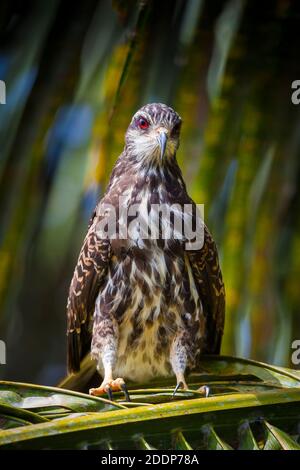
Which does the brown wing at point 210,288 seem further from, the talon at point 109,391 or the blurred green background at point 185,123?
the talon at point 109,391

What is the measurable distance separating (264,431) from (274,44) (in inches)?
69.2

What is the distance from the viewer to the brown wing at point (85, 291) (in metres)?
3.69

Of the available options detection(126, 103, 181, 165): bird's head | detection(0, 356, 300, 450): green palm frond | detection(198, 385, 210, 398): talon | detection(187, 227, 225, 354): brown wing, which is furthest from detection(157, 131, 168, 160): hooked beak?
detection(0, 356, 300, 450): green palm frond

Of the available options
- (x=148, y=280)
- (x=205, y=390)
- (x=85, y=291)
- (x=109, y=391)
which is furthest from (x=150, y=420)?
(x=85, y=291)

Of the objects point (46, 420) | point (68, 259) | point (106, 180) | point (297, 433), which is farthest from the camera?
point (68, 259)

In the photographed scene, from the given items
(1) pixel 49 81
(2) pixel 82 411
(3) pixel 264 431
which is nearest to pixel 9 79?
(1) pixel 49 81

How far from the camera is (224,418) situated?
2.36 m

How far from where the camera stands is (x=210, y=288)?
382 cm

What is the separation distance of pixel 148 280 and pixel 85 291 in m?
0.27

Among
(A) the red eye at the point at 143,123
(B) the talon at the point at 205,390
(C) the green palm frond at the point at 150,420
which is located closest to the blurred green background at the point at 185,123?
(A) the red eye at the point at 143,123

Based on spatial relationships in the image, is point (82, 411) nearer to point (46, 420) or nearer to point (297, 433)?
point (46, 420)

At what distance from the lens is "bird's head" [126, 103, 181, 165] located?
3.76 metres

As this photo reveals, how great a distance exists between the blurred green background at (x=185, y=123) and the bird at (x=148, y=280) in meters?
0.17

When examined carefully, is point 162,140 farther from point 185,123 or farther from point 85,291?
point 85,291
